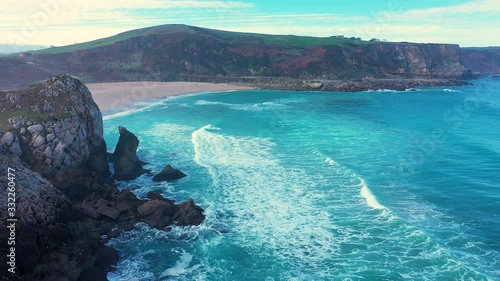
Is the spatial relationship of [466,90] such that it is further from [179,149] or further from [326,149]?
[179,149]

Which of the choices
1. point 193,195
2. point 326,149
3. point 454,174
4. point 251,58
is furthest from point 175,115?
point 251,58

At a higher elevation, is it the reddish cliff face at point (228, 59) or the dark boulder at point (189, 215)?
the reddish cliff face at point (228, 59)

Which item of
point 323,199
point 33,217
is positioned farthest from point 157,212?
point 323,199

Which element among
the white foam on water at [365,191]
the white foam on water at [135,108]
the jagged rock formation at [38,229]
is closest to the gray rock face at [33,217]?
the jagged rock formation at [38,229]

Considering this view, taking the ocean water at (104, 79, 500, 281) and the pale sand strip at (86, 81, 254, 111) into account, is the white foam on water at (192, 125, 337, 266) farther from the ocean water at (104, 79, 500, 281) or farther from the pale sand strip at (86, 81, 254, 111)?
the pale sand strip at (86, 81, 254, 111)

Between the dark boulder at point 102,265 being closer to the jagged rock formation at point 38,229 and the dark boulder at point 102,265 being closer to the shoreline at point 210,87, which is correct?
the jagged rock formation at point 38,229

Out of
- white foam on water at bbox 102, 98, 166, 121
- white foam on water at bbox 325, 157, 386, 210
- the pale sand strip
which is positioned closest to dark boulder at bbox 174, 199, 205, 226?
white foam on water at bbox 325, 157, 386, 210

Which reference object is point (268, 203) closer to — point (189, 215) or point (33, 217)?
point (189, 215)
